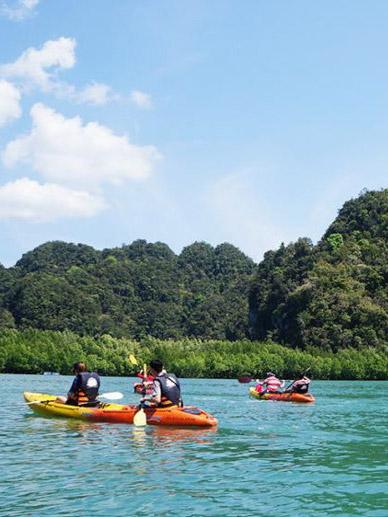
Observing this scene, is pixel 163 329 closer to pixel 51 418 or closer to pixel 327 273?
pixel 327 273

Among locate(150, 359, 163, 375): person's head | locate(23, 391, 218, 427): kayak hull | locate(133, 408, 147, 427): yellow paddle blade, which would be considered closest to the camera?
locate(150, 359, 163, 375): person's head

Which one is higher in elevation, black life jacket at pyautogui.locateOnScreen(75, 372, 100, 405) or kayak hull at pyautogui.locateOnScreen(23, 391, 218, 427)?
black life jacket at pyautogui.locateOnScreen(75, 372, 100, 405)

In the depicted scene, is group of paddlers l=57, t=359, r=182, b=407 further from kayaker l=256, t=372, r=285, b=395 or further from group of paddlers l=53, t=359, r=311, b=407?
kayaker l=256, t=372, r=285, b=395

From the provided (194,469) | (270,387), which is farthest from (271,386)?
(194,469)

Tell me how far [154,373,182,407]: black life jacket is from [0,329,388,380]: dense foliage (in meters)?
37.7

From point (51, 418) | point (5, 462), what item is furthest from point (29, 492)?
point (51, 418)

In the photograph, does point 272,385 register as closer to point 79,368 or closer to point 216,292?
point 79,368

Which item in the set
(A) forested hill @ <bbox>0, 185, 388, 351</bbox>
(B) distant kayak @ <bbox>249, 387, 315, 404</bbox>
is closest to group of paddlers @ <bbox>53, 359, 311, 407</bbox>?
(B) distant kayak @ <bbox>249, 387, 315, 404</bbox>

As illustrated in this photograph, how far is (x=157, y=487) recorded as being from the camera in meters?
9.08

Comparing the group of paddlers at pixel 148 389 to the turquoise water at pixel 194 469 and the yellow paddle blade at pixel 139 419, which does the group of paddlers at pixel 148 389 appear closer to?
the yellow paddle blade at pixel 139 419

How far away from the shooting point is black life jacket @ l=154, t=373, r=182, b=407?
617 inches

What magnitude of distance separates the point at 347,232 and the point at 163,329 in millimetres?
40102

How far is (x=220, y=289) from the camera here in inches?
5615

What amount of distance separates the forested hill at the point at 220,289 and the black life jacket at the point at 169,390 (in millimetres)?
51411
